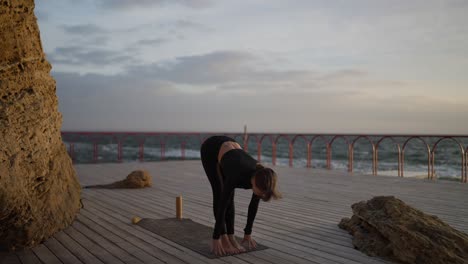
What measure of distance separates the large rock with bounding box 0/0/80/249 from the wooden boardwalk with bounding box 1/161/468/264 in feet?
0.70

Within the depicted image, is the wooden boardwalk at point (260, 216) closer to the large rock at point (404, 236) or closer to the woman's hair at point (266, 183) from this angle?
the large rock at point (404, 236)

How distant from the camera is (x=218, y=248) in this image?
3.45m

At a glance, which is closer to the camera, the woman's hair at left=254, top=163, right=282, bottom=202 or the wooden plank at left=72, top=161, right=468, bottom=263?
the woman's hair at left=254, top=163, right=282, bottom=202

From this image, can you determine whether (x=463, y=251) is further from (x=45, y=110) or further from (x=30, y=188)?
(x=45, y=110)

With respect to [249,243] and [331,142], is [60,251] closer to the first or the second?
[249,243]

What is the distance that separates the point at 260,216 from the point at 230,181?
1877mm

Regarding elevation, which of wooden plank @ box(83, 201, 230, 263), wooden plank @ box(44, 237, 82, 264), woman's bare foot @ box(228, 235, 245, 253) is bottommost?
wooden plank @ box(44, 237, 82, 264)

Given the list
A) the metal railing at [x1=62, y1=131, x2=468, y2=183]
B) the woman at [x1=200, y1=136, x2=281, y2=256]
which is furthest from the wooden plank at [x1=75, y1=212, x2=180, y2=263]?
the metal railing at [x1=62, y1=131, x2=468, y2=183]

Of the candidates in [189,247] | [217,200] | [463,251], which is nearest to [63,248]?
[189,247]

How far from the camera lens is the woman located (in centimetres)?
314

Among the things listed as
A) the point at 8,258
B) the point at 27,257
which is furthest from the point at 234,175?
the point at 8,258

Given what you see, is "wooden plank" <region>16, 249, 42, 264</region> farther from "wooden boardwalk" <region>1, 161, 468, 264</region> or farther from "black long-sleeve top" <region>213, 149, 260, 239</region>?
"black long-sleeve top" <region>213, 149, 260, 239</region>

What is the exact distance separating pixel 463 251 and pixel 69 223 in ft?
12.4

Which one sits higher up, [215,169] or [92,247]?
[215,169]
